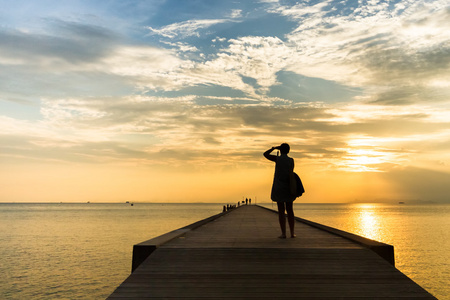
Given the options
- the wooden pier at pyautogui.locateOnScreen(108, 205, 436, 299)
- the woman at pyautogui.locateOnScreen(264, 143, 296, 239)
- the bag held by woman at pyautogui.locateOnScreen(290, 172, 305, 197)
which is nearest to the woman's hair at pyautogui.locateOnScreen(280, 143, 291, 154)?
the woman at pyautogui.locateOnScreen(264, 143, 296, 239)

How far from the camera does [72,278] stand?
17.9m

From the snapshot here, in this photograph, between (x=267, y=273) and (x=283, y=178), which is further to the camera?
(x=283, y=178)

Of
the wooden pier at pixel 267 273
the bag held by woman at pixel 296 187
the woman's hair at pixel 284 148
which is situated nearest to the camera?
the wooden pier at pixel 267 273

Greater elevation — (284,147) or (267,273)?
(284,147)

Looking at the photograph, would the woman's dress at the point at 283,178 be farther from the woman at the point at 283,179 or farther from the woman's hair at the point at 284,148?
the woman's hair at the point at 284,148

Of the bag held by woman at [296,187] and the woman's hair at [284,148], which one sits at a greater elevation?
the woman's hair at [284,148]

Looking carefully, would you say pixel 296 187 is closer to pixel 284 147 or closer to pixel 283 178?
pixel 283 178

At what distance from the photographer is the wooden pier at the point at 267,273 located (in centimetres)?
525

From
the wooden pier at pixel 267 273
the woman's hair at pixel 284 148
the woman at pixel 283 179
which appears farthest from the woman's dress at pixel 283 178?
the wooden pier at pixel 267 273

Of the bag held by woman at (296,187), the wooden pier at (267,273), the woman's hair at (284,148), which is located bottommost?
the wooden pier at (267,273)

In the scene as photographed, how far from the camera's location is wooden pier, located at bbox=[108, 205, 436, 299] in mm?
5250

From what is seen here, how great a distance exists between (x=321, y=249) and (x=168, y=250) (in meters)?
2.88

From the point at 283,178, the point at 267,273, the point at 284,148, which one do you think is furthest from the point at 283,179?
the point at 267,273

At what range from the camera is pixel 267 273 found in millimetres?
6020
